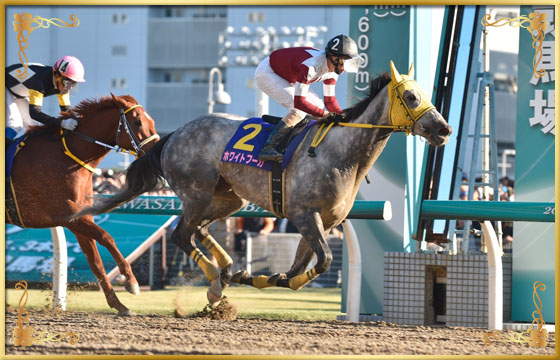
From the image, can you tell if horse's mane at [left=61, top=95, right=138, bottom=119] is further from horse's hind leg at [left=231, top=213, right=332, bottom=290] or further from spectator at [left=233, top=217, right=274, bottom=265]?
spectator at [left=233, top=217, right=274, bottom=265]

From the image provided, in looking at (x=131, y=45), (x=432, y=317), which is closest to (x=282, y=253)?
(x=432, y=317)

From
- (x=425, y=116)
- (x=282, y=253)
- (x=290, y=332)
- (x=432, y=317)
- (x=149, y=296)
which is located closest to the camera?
(x=425, y=116)

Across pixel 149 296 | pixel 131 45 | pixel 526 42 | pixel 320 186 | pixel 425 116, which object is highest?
pixel 131 45

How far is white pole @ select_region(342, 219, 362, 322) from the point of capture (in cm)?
698

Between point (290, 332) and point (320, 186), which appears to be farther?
point (290, 332)

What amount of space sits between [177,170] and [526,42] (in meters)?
3.05

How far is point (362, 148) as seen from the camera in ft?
18.7

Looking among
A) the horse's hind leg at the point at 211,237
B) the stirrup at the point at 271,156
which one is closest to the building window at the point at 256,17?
the horse's hind leg at the point at 211,237

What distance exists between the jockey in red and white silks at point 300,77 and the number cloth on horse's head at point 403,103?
0.42 m

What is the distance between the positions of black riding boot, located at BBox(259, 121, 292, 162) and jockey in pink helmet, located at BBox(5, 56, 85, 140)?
1.81 meters

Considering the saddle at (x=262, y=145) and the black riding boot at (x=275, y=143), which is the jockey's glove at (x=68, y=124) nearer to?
the saddle at (x=262, y=145)

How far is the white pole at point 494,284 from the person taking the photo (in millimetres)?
6504

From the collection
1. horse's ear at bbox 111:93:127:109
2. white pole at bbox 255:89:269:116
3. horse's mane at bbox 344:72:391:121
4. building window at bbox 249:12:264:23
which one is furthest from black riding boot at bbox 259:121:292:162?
building window at bbox 249:12:264:23

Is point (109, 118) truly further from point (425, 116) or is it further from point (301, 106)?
point (425, 116)
